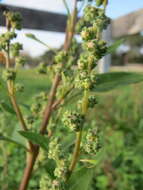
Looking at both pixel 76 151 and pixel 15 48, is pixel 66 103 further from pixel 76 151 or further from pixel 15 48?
pixel 76 151

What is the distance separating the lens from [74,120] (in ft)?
2.03

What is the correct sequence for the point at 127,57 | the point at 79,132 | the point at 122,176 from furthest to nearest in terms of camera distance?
the point at 127,57 → the point at 122,176 → the point at 79,132

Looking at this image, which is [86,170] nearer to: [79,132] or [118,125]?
[79,132]

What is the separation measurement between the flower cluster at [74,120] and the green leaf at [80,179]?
0.09 meters

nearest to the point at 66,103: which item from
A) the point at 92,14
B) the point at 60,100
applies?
the point at 60,100

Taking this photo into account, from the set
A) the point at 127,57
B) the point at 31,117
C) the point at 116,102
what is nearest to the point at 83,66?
the point at 31,117

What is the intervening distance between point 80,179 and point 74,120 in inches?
4.5

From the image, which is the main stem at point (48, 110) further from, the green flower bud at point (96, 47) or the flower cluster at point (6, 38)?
the green flower bud at point (96, 47)

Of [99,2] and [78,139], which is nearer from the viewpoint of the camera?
[78,139]

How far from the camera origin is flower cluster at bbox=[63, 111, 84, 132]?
62 cm

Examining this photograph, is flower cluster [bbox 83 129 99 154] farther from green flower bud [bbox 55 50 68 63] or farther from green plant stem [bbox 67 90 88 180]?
green flower bud [bbox 55 50 68 63]

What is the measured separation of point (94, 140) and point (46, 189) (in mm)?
131

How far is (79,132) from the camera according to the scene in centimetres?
63

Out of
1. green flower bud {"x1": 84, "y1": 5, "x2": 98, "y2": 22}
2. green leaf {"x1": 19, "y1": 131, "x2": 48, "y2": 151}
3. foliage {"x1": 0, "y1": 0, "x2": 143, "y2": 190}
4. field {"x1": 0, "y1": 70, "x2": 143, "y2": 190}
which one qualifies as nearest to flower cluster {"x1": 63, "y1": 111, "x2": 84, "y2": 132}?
foliage {"x1": 0, "y1": 0, "x2": 143, "y2": 190}
